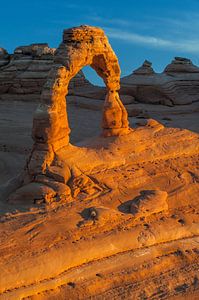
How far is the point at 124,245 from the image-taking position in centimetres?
656

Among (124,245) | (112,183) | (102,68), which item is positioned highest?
(102,68)

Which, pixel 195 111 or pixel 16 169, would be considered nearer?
pixel 16 169

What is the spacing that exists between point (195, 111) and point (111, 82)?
12593 mm

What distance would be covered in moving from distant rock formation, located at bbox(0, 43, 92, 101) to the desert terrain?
12942 mm

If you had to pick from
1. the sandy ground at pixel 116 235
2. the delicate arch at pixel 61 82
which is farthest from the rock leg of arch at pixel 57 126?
the sandy ground at pixel 116 235

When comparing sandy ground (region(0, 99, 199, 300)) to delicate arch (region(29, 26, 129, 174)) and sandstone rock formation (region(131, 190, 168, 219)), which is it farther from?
delicate arch (region(29, 26, 129, 174))

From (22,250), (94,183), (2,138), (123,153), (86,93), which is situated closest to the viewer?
(22,250)

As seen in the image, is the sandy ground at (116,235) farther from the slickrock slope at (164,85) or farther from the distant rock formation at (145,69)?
the distant rock formation at (145,69)

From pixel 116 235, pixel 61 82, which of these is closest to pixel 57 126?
pixel 61 82

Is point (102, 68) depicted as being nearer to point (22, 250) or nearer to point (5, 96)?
point (22, 250)

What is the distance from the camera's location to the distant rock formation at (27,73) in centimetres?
2155

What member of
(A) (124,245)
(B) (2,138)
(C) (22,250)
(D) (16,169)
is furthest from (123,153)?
(B) (2,138)

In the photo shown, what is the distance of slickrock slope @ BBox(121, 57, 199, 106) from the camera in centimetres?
2159

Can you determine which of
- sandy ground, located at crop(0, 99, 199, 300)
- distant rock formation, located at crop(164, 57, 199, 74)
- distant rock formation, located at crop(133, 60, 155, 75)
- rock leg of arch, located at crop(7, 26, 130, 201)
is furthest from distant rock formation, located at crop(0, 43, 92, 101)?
rock leg of arch, located at crop(7, 26, 130, 201)
